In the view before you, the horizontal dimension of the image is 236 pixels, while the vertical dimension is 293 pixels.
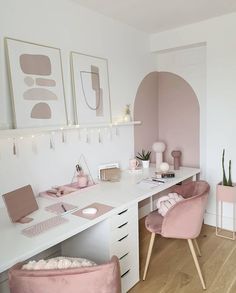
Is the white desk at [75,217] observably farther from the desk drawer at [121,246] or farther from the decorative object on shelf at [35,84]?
the decorative object on shelf at [35,84]

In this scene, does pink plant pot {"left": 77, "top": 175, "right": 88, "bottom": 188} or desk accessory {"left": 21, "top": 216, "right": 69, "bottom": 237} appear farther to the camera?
pink plant pot {"left": 77, "top": 175, "right": 88, "bottom": 188}

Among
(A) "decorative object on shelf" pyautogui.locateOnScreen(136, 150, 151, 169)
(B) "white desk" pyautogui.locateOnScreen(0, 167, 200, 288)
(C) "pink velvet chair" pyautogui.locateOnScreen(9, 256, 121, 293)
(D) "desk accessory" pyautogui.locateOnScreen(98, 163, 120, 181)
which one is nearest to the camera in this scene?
(C) "pink velvet chair" pyautogui.locateOnScreen(9, 256, 121, 293)

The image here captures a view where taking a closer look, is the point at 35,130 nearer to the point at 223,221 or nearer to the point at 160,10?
the point at 160,10

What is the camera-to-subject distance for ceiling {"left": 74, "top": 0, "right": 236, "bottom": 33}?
7.83ft

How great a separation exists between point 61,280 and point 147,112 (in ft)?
8.35

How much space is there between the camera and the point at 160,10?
2557 mm

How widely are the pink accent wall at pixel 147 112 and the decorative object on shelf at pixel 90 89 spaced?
0.60 m

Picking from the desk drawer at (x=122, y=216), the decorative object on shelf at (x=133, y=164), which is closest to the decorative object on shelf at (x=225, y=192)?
the decorative object on shelf at (x=133, y=164)

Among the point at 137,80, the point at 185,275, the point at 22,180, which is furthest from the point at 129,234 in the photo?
the point at 137,80

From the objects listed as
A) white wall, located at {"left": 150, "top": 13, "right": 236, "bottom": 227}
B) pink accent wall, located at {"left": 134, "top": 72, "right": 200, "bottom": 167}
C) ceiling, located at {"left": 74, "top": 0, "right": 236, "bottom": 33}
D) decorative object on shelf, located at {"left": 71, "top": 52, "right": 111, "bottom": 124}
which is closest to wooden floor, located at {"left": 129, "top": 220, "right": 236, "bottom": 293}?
white wall, located at {"left": 150, "top": 13, "right": 236, "bottom": 227}

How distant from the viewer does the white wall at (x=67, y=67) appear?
76.2 inches

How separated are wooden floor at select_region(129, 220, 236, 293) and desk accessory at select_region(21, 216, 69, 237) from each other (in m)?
0.89

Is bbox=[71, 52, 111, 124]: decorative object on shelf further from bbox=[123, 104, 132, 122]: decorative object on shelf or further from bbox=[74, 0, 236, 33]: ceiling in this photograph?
bbox=[74, 0, 236, 33]: ceiling

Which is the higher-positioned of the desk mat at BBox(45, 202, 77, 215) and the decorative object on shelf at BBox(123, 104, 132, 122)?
the decorative object on shelf at BBox(123, 104, 132, 122)
